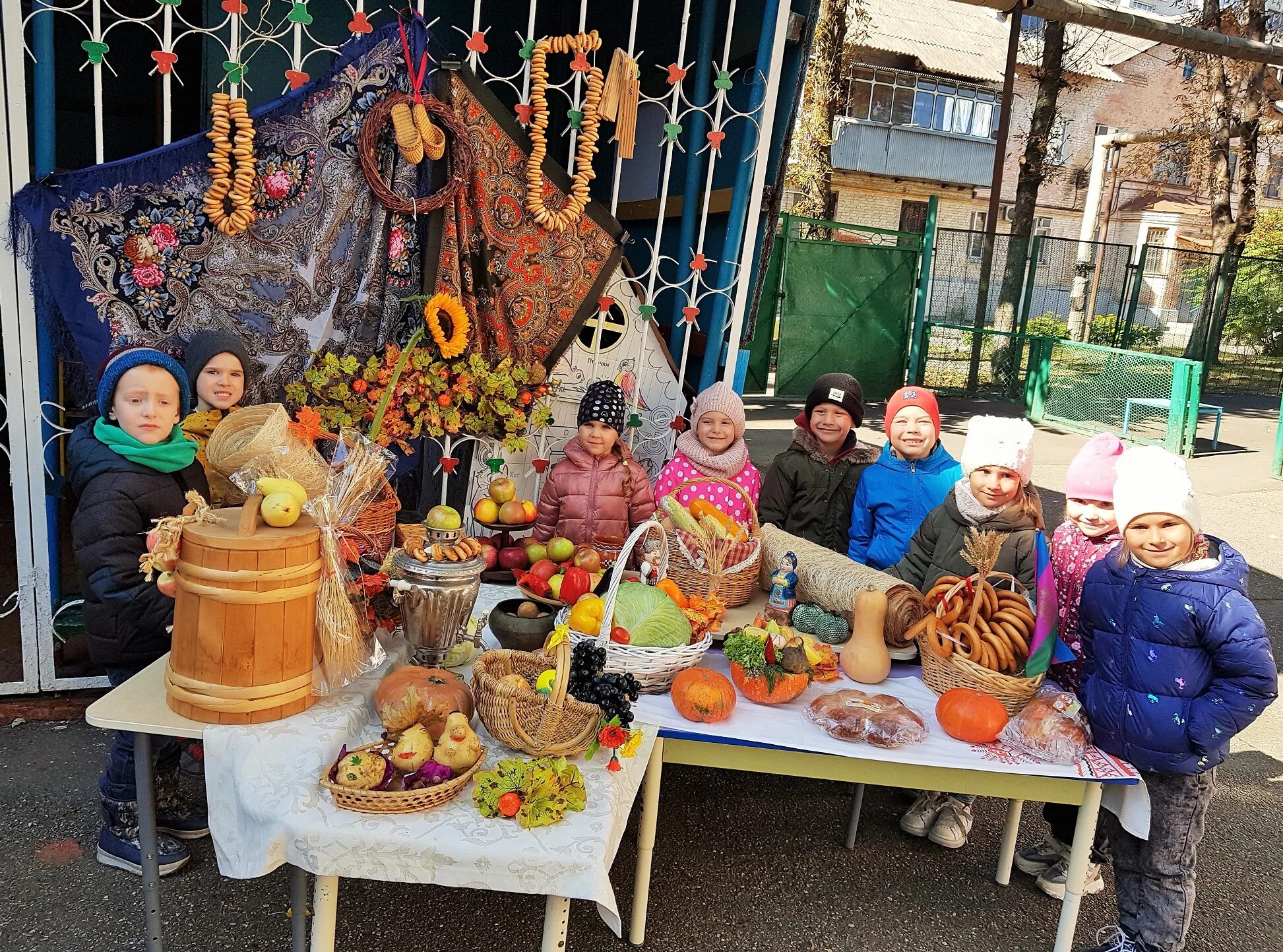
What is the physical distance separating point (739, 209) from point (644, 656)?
105 inches

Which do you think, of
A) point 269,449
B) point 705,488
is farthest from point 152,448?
point 705,488

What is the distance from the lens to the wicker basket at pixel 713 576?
3.23 m

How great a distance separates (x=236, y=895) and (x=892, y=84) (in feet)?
87.7

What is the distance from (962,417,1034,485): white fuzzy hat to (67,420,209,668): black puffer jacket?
2.58 m

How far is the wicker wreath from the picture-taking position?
370cm

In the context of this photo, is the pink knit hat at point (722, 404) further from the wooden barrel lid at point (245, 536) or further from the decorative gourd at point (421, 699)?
the wooden barrel lid at point (245, 536)

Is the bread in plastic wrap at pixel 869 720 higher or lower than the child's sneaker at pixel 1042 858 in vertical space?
higher

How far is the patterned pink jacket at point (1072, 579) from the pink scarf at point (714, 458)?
134cm

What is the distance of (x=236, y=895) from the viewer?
116 inches

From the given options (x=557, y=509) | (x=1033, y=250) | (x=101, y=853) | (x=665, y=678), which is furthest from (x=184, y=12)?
(x=1033, y=250)

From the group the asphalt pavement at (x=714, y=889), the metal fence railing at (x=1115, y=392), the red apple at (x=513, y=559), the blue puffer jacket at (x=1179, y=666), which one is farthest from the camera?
the metal fence railing at (x=1115, y=392)

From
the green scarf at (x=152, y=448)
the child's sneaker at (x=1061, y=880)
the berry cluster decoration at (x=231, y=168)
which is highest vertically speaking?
the berry cluster decoration at (x=231, y=168)

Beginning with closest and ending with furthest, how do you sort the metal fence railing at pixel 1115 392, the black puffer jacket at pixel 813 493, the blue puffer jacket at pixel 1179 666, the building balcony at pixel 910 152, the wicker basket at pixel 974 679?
the blue puffer jacket at pixel 1179 666, the wicker basket at pixel 974 679, the black puffer jacket at pixel 813 493, the metal fence railing at pixel 1115 392, the building balcony at pixel 910 152

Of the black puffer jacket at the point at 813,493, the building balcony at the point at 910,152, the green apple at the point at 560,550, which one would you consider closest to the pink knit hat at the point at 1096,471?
the black puffer jacket at the point at 813,493
